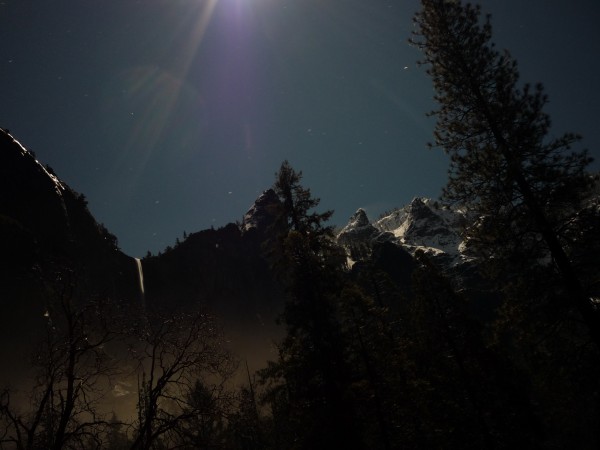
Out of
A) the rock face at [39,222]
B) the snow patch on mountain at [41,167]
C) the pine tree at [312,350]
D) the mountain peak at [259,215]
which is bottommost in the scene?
the pine tree at [312,350]

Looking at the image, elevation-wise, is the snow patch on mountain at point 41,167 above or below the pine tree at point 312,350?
above

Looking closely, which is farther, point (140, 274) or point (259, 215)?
point (259, 215)

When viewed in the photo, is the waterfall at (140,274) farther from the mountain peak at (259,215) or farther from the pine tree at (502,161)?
the pine tree at (502,161)

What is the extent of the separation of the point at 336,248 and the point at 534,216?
767 centimetres

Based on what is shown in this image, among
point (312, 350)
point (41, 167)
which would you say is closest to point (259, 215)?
point (41, 167)

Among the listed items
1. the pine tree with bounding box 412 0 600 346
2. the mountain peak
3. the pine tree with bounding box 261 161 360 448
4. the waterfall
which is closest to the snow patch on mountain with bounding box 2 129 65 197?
the waterfall

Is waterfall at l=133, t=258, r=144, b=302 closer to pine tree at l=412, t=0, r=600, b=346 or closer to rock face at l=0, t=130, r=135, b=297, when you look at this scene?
rock face at l=0, t=130, r=135, b=297

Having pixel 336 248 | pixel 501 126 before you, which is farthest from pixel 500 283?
pixel 336 248

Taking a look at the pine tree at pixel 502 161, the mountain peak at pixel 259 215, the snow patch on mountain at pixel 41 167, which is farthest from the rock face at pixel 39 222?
the mountain peak at pixel 259 215

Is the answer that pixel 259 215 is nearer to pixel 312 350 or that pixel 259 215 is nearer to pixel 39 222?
pixel 39 222

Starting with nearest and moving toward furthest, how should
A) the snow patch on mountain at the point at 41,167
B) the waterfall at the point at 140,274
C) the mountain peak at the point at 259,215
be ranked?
the snow patch on mountain at the point at 41,167 < the waterfall at the point at 140,274 < the mountain peak at the point at 259,215

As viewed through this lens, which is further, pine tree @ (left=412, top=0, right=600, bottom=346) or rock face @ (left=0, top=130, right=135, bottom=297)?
rock face @ (left=0, top=130, right=135, bottom=297)

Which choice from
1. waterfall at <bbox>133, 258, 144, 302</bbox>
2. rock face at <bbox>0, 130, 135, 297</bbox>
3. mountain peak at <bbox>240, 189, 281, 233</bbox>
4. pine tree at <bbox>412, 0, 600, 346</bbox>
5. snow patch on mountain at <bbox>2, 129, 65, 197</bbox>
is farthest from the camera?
mountain peak at <bbox>240, 189, 281, 233</bbox>

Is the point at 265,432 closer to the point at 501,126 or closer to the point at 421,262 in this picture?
the point at 421,262
